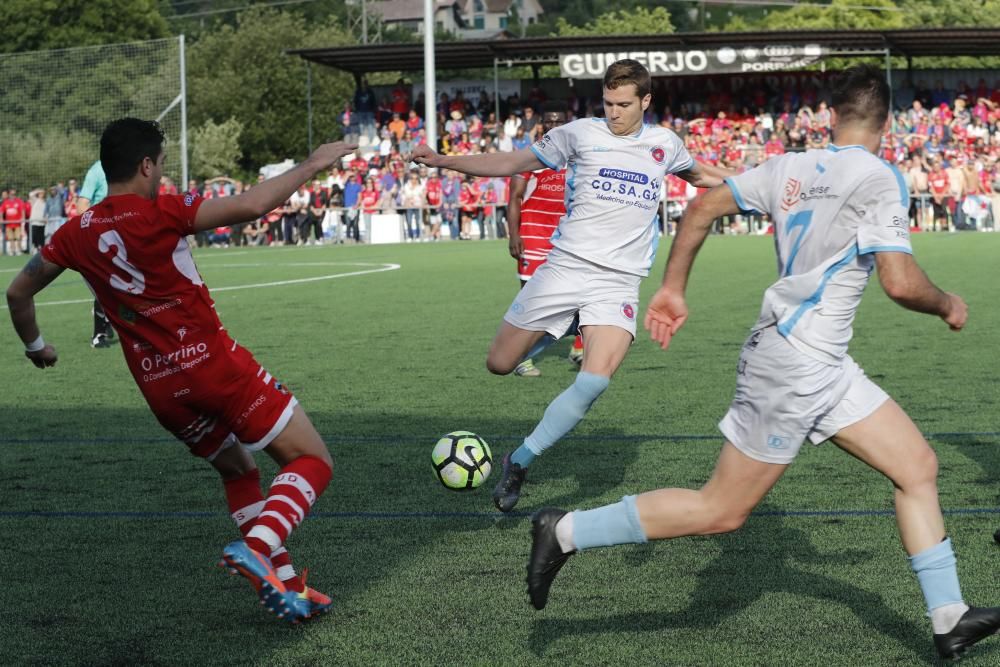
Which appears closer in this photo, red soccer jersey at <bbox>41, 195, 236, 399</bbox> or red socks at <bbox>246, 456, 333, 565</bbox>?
red socks at <bbox>246, 456, 333, 565</bbox>

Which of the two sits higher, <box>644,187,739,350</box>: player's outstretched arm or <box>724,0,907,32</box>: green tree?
<box>724,0,907,32</box>: green tree

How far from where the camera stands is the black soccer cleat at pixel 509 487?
6.41 m

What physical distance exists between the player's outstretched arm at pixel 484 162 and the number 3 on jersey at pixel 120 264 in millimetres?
2098

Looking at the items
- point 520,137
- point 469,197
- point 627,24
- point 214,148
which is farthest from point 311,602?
point 627,24

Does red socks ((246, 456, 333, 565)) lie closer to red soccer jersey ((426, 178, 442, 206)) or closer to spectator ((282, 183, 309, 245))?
red soccer jersey ((426, 178, 442, 206))

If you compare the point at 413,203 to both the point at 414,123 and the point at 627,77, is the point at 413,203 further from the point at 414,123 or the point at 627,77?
the point at 627,77

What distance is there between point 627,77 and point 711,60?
121 ft

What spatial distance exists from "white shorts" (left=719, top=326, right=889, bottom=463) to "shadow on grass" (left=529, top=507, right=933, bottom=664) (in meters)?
0.67

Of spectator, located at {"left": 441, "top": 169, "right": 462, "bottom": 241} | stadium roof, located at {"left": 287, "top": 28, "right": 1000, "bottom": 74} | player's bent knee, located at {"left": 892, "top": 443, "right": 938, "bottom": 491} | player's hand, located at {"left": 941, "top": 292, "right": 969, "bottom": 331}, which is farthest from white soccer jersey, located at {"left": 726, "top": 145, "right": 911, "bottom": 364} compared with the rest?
stadium roof, located at {"left": 287, "top": 28, "right": 1000, "bottom": 74}

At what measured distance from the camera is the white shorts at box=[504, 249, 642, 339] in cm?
723

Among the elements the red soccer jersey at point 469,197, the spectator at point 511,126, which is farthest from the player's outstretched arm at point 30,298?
the spectator at point 511,126

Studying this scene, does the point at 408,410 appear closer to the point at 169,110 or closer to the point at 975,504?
the point at 975,504

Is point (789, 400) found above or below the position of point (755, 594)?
above

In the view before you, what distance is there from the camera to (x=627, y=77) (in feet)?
23.4
